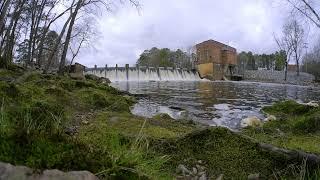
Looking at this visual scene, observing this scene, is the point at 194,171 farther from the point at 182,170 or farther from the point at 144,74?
the point at 144,74

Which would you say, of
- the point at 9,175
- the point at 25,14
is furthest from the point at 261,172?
the point at 25,14

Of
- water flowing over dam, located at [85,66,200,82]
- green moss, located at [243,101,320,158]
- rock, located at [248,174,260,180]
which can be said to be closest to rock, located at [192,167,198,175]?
rock, located at [248,174,260,180]

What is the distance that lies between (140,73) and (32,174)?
62584mm

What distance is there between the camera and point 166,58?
113625 millimetres

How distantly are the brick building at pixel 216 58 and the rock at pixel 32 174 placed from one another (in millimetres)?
81473

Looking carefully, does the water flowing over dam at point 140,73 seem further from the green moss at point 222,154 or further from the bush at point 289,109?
the green moss at point 222,154

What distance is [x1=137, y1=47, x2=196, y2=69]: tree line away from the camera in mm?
111188

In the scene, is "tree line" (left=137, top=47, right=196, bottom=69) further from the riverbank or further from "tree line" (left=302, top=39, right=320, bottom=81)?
the riverbank

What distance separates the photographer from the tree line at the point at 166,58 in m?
111

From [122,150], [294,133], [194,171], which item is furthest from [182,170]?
[294,133]

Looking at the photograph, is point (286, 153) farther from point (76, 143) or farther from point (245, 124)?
point (245, 124)

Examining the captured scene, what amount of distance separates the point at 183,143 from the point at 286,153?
1.21 metres

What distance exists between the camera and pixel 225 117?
575 inches

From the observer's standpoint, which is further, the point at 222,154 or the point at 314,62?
the point at 314,62
